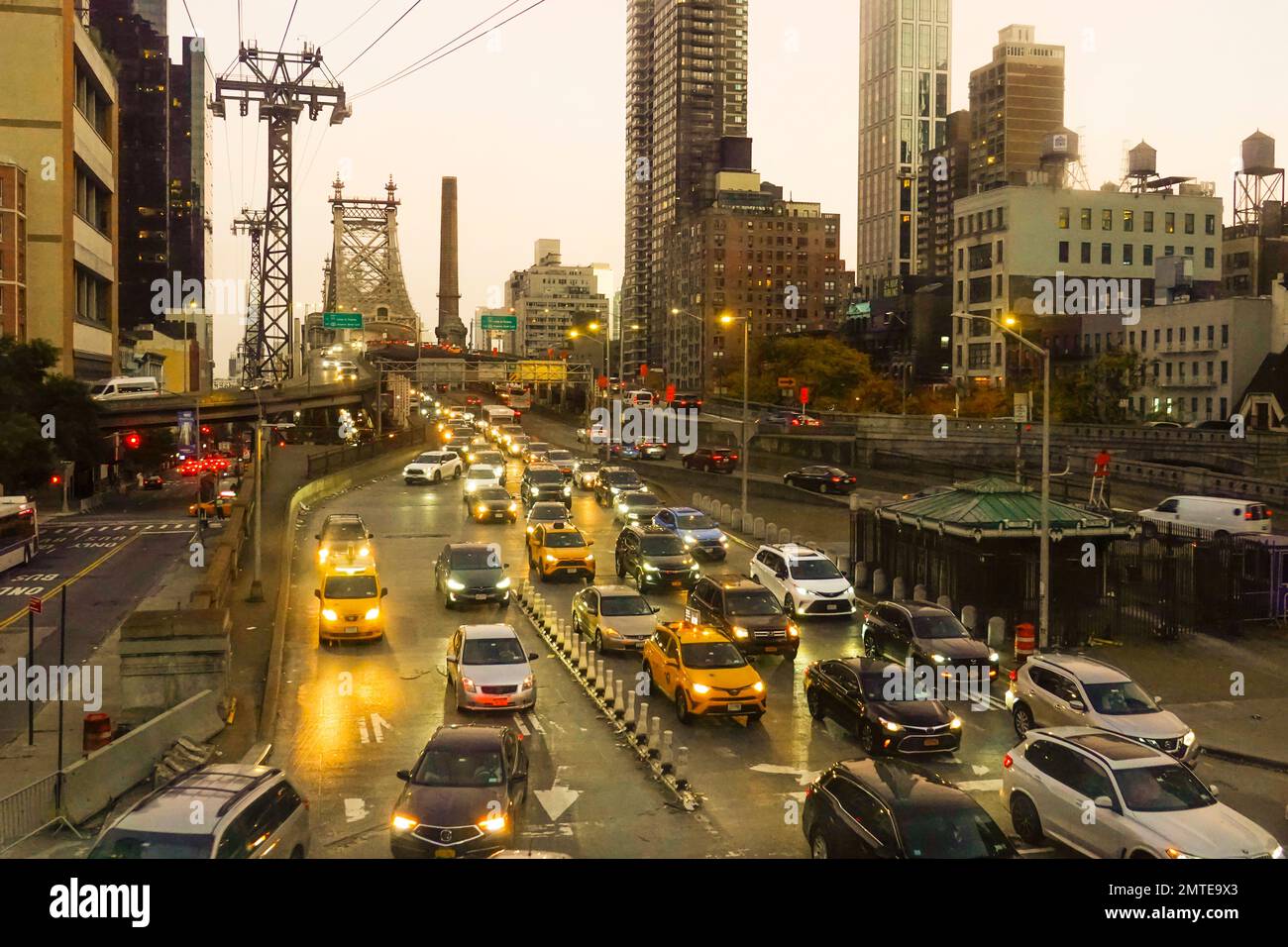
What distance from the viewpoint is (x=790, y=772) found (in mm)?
17516

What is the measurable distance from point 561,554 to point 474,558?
142 inches

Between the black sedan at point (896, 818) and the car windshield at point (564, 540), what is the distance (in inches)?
832

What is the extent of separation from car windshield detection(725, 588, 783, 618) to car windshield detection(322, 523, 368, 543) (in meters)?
15.6

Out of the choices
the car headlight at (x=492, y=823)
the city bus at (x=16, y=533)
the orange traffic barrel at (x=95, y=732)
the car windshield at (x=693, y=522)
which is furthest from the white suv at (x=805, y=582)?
the city bus at (x=16, y=533)

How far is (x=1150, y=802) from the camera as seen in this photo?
→ 43.9ft

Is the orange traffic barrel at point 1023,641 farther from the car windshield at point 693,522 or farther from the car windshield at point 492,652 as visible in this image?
the car windshield at point 693,522

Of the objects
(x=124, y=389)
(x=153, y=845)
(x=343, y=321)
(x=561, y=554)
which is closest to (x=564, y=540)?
(x=561, y=554)

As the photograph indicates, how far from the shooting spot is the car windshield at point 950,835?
1185cm

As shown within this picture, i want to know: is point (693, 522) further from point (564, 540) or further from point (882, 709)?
point (882, 709)

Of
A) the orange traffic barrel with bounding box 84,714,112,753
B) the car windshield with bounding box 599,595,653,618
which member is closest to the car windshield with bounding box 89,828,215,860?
the orange traffic barrel with bounding box 84,714,112,753

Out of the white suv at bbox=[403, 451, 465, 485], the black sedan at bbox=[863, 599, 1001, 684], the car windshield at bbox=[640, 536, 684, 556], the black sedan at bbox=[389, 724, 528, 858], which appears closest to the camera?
the black sedan at bbox=[389, 724, 528, 858]

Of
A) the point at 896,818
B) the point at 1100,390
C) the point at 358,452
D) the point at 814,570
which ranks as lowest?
the point at 896,818

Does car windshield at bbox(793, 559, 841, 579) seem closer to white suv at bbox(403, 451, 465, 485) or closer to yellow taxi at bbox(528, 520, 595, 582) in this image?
yellow taxi at bbox(528, 520, 595, 582)

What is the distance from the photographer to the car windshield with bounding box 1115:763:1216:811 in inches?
526
